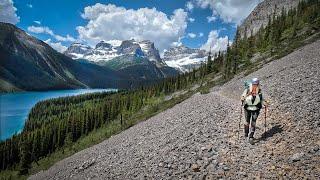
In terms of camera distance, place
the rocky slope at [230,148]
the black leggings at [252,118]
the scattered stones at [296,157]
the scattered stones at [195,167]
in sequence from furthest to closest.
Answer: the black leggings at [252,118], the scattered stones at [195,167], the rocky slope at [230,148], the scattered stones at [296,157]

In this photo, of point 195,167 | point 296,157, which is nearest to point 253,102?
point 296,157

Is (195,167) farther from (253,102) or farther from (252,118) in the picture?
(253,102)

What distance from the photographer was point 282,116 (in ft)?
67.1

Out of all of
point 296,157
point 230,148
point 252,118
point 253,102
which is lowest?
point 230,148

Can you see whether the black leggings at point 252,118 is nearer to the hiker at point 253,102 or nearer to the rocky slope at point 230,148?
the hiker at point 253,102

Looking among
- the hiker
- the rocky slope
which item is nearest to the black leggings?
the hiker

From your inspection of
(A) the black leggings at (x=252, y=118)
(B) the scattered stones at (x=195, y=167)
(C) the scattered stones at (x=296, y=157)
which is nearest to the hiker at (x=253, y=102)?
(A) the black leggings at (x=252, y=118)

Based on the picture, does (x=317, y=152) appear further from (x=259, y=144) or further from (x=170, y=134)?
(x=170, y=134)

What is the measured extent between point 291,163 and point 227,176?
9.17 feet

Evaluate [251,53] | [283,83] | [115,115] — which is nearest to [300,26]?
[251,53]

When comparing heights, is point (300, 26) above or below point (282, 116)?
above

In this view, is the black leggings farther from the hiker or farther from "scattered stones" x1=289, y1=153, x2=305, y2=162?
"scattered stones" x1=289, y1=153, x2=305, y2=162

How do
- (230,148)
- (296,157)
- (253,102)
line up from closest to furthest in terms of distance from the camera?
(296,157) → (230,148) → (253,102)

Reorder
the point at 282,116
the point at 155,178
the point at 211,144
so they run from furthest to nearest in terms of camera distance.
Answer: the point at 282,116 → the point at 211,144 → the point at 155,178
